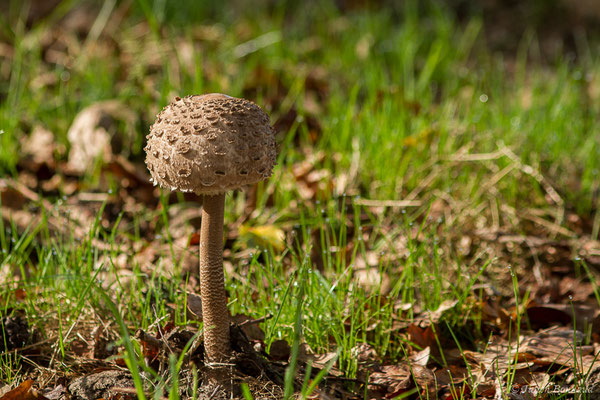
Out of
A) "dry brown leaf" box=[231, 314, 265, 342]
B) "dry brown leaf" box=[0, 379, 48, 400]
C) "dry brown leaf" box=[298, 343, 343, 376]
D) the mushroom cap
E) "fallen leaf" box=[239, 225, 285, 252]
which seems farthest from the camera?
"fallen leaf" box=[239, 225, 285, 252]

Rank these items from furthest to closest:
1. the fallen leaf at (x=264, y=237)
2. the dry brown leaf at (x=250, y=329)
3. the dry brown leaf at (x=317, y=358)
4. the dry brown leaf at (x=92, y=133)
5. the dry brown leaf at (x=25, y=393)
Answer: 1. the dry brown leaf at (x=92, y=133)
2. the fallen leaf at (x=264, y=237)
3. the dry brown leaf at (x=250, y=329)
4. the dry brown leaf at (x=317, y=358)
5. the dry brown leaf at (x=25, y=393)

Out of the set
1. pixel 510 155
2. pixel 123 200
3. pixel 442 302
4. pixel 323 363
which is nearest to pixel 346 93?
pixel 510 155

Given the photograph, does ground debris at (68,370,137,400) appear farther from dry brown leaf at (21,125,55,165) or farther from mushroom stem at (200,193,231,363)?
dry brown leaf at (21,125,55,165)

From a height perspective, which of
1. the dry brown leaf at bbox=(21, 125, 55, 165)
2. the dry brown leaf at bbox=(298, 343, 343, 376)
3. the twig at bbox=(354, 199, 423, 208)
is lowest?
the dry brown leaf at bbox=(298, 343, 343, 376)

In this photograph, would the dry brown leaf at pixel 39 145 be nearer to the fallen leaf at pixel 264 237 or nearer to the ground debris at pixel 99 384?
the fallen leaf at pixel 264 237

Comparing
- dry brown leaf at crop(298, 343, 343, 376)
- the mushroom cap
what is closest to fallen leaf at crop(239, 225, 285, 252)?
dry brown leaf at crop(298, 343, 343, 376)

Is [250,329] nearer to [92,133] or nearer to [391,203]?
[391,203]

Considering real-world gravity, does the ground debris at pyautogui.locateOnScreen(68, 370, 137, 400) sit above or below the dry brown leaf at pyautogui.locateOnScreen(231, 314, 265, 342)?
below

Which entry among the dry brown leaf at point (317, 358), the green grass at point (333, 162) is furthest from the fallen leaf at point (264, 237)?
the dry brown leaf at point (317, 358)
